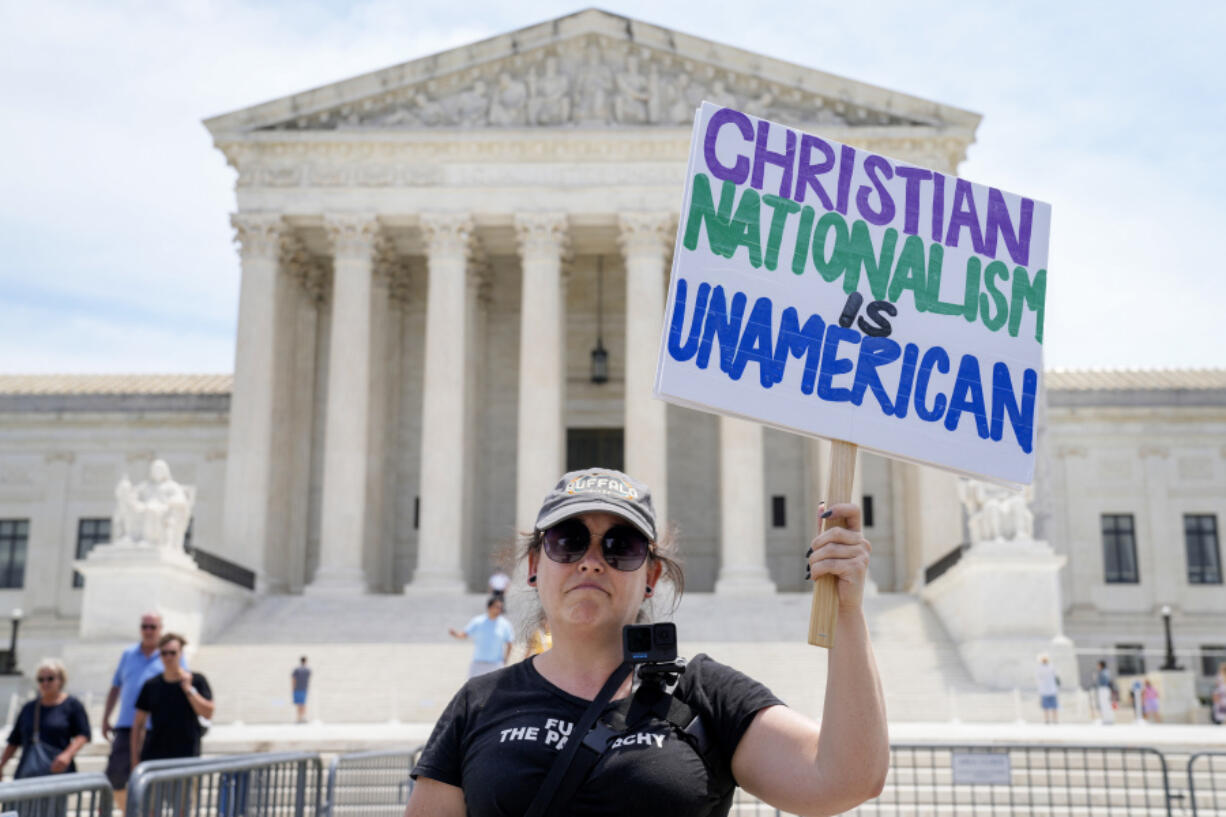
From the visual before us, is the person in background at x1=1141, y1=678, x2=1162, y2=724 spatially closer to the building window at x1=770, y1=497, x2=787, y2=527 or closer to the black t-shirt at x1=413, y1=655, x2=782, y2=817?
the building window at x1=770, y1=497, x2=787, y2=527

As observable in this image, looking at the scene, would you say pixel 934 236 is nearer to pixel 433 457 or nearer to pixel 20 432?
pixel 433 457

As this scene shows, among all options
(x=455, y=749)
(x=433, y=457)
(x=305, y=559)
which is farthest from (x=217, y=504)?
(x=455, y=749)

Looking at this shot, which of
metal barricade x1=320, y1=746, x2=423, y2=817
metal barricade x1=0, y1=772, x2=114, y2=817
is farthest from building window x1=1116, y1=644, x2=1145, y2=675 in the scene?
metal barricade x1=0, y1=772, x2=114, y2=817

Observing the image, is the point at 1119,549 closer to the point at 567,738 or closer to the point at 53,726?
the point at 53,726

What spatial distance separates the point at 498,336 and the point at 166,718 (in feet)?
115

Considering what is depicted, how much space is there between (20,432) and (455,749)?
48.6 meters

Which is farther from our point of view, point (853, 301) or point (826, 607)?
point (853, 301)

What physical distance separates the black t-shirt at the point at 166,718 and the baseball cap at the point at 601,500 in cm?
888

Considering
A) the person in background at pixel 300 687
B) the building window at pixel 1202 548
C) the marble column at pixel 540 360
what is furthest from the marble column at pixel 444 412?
the building window at pixel 1202 548

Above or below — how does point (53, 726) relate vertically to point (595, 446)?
below

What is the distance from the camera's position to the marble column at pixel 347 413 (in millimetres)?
37906

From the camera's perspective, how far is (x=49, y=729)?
12.2 metres

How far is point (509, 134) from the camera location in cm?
3962

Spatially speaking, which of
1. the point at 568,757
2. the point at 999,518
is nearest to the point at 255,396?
the point at 999,518
